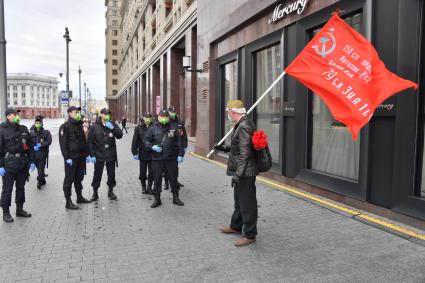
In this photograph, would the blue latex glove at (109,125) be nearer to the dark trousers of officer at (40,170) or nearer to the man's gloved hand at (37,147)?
the man's gloved hand at (37,147)

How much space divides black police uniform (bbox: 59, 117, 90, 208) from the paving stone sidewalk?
53 centimetres

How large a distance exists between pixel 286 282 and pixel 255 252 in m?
0.89

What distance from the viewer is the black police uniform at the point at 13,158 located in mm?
6156

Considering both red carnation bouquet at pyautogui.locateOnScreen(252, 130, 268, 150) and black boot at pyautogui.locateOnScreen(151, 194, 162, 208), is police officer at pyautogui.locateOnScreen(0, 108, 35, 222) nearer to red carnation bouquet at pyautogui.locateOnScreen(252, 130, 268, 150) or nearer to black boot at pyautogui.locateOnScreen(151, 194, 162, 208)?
black boot at pyautogui.locateOnScreen(151, 194, 162, 208)

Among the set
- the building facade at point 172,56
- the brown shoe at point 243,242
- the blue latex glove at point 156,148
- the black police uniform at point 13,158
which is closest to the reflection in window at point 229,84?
the building facade at point 172,56

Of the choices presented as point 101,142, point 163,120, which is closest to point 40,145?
point 101,142

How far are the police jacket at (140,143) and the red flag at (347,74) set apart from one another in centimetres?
407

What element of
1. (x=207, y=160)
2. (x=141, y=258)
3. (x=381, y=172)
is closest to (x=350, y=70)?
(x=381, y=172)

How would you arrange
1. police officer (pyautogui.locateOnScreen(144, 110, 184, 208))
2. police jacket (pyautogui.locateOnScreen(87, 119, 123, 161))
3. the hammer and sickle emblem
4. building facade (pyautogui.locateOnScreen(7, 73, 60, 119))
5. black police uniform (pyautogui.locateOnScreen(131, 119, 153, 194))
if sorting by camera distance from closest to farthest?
A: the hammer and sickle emblem → police officer (pyautogui.locateOnScreen(144, 110, 184, 208)) → police jacket (pyautogui.locateOnScreen(87, 119, 123, 161)) → black police uniform (pyautogui.locateOnScreen(131, 119, 153, 194)) → building facade (pyautogui.locateOnScreen(7, 73, 60, 119))

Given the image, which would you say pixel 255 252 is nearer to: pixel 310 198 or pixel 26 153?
pixel 310 198

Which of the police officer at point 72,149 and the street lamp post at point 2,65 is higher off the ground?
the street lamp post at point 2,65

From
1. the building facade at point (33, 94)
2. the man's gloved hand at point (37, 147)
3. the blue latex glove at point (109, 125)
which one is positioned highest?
the building facade at point (33, 94)

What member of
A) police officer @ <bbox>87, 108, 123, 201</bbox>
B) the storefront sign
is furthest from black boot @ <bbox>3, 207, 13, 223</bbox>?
the storefront sign

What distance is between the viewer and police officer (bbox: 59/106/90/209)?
6969 millimetres
